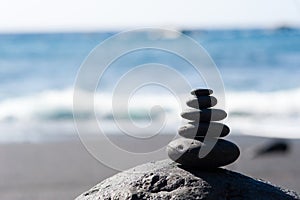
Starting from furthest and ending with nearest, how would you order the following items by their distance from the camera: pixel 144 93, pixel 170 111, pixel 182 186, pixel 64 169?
1. pixel 144 93
2. pixel 170 111
3. pixel 64 169
4. pixel 182 186

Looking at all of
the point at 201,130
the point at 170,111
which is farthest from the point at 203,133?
the point at 170,111

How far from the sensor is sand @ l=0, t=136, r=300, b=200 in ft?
23.0

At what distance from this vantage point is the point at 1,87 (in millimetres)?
20266

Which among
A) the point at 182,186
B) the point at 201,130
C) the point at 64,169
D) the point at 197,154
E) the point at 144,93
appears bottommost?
the point at 182,186

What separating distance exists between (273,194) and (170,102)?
11728mm

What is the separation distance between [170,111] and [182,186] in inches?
428

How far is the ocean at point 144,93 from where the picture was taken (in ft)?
40.2

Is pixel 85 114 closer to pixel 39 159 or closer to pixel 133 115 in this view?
pixel 133 115

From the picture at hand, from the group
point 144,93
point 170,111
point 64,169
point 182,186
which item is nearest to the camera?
point 182,186

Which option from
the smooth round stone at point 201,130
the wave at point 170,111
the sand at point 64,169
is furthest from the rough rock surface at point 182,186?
the wave at point 170,111

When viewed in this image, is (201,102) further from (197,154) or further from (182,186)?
(182,186)

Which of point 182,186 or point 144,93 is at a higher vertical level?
point 144,93

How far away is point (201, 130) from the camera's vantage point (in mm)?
2717

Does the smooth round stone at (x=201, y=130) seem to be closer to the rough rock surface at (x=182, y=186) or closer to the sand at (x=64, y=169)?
the rough rock surface at (x=182, y=186)
